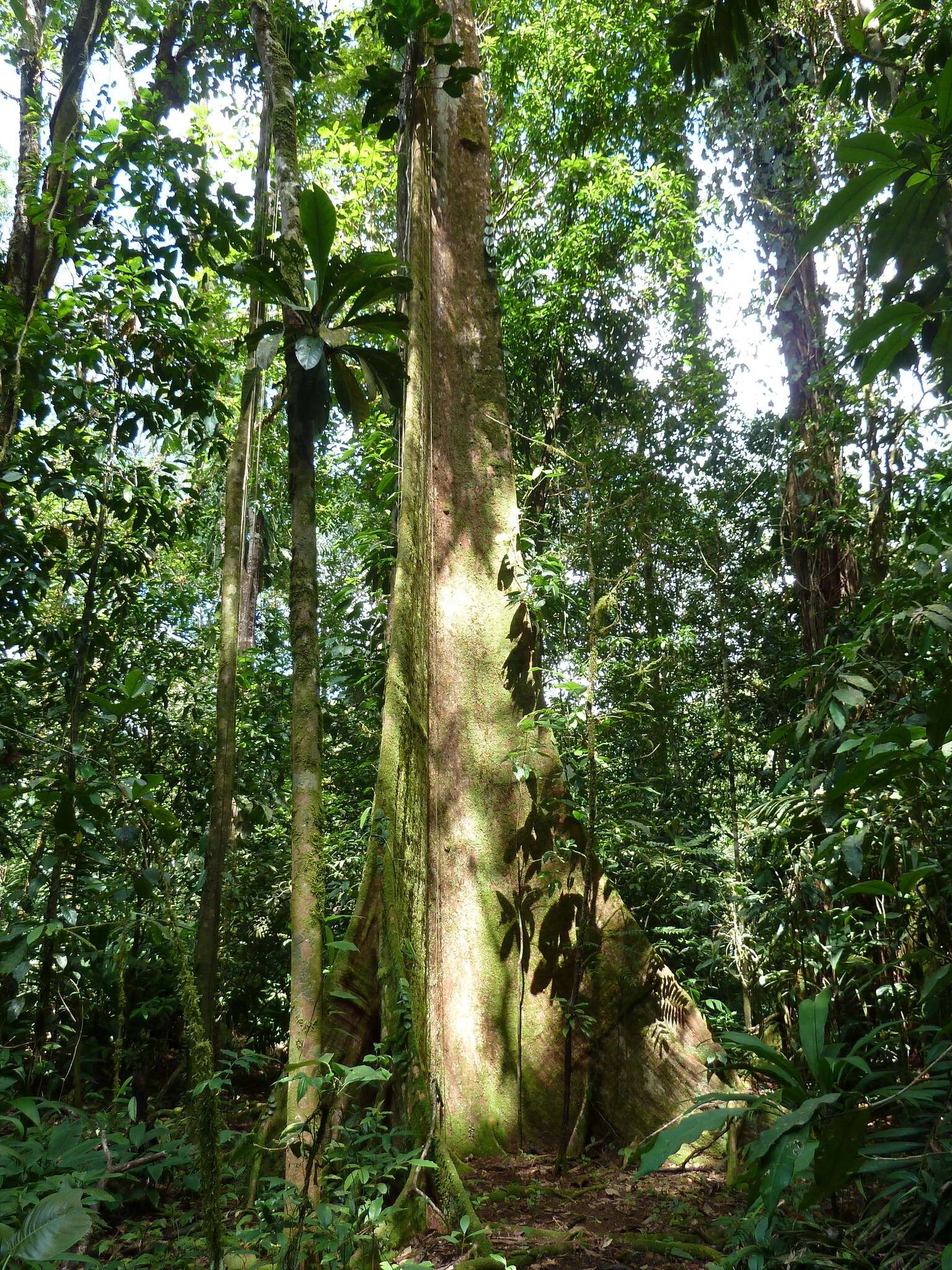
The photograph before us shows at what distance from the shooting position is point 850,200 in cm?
125

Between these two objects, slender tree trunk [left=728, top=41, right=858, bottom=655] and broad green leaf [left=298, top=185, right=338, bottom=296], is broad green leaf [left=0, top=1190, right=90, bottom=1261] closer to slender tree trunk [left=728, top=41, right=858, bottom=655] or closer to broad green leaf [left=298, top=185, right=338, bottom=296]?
broad green leaf [left=298, top=185, right=338, bottom=296]

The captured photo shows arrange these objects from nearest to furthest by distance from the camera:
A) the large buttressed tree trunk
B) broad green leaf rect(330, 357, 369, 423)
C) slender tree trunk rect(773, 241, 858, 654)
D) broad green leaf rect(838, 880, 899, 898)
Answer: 1. broad green leaf rect(838, 880, 899, 898)
2. the large buttressed tree trunk
3. broad green leaf rect(330, 357, 369, 423)
4. slender tree trunk rect(773, 241, 858, 654)

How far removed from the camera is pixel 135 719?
19.8ft

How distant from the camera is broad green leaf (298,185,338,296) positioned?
12.6 feet

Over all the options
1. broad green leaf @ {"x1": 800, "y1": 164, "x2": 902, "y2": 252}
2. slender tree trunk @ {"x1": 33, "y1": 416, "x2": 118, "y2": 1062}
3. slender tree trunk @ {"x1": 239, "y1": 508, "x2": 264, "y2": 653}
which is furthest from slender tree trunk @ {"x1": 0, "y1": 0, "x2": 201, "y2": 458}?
slender tree trunk @ {"x1": 239, "y1": 508, "x2": 264, "y2": 653}

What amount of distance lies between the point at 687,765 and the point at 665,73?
6745 mm

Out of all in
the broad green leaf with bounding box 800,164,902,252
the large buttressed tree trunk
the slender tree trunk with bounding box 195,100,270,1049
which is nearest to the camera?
the broad green leaf with bounding box 800,164,902,252

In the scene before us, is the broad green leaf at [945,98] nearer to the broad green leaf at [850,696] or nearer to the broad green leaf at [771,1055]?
the broad green leaf at [850,696]

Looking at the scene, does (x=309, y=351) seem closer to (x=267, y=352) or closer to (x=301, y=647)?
(x=267, y=352)

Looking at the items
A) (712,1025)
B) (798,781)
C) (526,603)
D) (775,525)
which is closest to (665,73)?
(775,525)

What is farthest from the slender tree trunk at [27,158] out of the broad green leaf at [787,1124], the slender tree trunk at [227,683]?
the broad green leaf at [787,1124]

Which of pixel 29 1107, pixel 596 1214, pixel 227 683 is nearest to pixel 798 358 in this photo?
pixel 227 683

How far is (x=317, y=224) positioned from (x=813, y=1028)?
147 inches

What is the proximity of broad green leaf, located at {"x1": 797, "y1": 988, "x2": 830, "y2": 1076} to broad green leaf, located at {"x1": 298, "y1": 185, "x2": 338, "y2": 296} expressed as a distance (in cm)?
337
